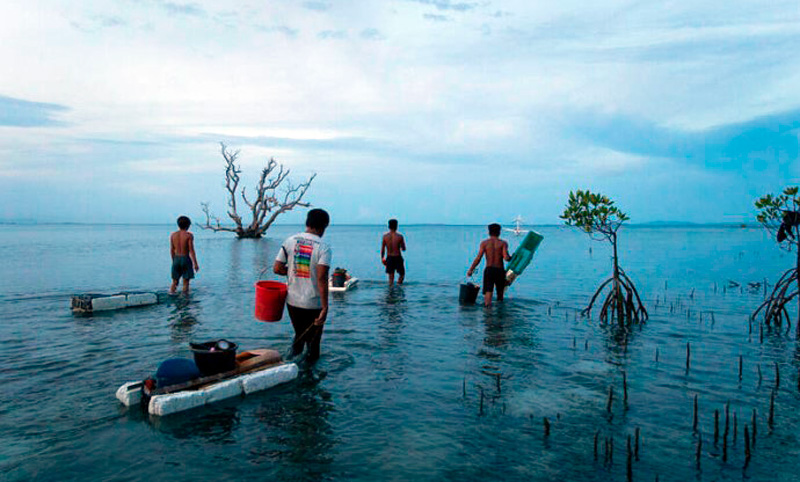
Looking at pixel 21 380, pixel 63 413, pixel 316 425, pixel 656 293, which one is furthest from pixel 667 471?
pixel 656 293

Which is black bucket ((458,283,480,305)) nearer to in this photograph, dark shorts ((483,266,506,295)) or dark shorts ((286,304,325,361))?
dark shorts ((483,266,506,295))

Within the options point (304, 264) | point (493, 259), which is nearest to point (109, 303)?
point (304, 264)

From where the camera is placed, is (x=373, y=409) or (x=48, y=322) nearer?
(x=373, y=409)

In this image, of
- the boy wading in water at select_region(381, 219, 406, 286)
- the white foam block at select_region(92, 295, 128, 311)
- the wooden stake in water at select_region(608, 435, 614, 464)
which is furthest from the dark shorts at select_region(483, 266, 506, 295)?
the white foam block at select_region(92, 295, 128, 311)

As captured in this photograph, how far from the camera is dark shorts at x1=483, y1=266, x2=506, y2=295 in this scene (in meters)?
14.3

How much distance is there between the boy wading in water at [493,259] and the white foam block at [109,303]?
9612 millimetres

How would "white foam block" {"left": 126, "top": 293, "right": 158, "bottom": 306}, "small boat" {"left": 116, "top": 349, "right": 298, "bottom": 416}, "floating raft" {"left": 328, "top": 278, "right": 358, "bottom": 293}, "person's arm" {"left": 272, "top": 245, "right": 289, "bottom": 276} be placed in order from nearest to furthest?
"small boat" {"left": 116, "top": 349, "right": 298, "bottom": 416} < "person's arm" {"left": 272, "top": 245, "right": 289, "bottom": 276} < "white foam block" {"left": 126, "top": 293, "right": 158, "bottom": 306} < "floating raft" {"left": 328, "top": 278, "right": 358, "bottom": 293}

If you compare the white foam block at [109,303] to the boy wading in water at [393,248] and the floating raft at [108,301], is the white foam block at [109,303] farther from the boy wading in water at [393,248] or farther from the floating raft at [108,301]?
the boy wading in water at [393,248]

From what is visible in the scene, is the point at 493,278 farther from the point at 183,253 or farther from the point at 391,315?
the point at 183,253

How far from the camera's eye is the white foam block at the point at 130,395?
251 inches

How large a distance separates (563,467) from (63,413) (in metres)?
6.05

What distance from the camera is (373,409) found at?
6.65 m

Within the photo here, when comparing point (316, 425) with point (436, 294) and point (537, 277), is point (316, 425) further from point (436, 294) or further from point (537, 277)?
point (537, 277)

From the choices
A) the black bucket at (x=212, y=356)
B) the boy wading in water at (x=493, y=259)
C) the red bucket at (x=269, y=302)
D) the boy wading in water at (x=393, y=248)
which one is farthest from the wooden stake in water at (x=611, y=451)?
the boy wading in water at (x=393, y=248)
